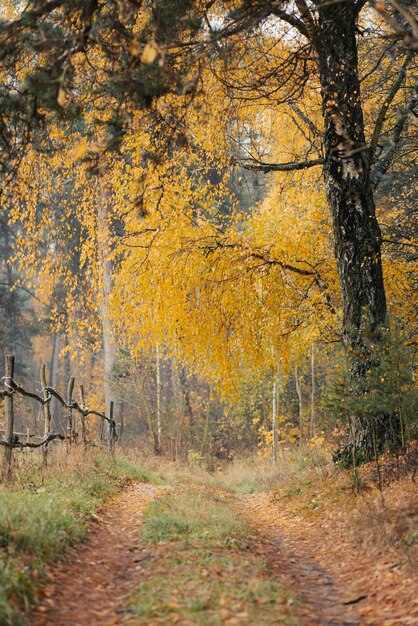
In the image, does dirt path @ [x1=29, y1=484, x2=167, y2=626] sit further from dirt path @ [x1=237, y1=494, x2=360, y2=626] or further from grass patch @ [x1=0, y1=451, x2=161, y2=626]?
dirt path @ [x1=237, y1=494, x2=360, y2=626]

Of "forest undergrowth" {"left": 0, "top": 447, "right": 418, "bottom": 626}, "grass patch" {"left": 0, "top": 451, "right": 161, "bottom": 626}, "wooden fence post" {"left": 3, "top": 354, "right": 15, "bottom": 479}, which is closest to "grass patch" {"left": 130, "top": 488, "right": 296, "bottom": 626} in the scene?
"forest undergrowth" {"left": 0, "top": 447, "right": 418, "bottom": 626}

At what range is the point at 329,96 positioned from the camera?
8.84 meters

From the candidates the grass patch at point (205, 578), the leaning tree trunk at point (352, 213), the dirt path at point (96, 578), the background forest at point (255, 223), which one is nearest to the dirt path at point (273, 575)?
the dirt path at point (96, 578)

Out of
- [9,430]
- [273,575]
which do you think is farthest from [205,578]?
[9,430]

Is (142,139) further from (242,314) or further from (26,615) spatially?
(26,615)

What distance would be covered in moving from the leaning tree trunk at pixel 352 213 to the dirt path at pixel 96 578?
3.87 metres

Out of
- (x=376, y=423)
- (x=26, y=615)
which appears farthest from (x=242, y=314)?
(x=26, y=615)

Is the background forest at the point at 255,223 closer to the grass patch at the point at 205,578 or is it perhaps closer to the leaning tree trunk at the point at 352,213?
the leaning tree trunk at the point at 352,213

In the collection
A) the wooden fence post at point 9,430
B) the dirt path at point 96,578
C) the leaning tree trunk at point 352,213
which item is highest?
the leaning tree trunk at point 352,213

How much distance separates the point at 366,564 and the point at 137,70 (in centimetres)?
527

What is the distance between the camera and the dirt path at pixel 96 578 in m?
4.16

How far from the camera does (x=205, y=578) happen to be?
481cm

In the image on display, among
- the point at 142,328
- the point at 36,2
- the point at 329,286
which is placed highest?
the point at 36,2

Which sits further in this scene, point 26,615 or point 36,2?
point 36,2
